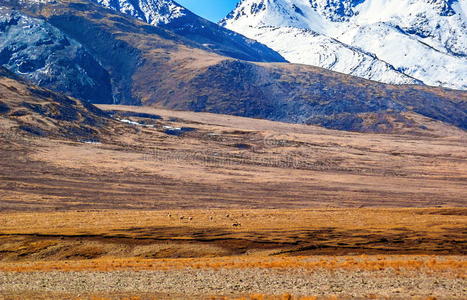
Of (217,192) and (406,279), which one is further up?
(406,279)

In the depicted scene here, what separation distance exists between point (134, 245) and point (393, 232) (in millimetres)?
20999

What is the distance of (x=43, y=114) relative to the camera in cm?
15688

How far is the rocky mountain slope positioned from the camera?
145500mm

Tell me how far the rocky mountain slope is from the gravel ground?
106 meters

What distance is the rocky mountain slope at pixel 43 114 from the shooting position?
146 metres

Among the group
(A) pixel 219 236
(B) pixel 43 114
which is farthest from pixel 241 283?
(B) pixel 43 114

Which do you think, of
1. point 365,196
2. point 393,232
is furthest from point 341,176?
point 393,232

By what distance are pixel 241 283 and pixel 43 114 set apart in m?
138

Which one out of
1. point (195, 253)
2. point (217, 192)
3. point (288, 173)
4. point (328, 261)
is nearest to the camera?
point (328, 261)

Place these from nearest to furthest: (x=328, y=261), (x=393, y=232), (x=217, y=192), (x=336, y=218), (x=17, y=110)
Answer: (x=328, y=261) → (x=393, y=232) → (x=336, y=218) → (x=217, y=192) → (x=17, y=110)

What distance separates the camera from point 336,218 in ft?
199

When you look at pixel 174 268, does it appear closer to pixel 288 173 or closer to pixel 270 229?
pixel 270 229

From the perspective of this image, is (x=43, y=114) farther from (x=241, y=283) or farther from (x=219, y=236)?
(x=241, y=283)

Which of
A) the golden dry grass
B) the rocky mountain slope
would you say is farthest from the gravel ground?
the rocky mountain slope
